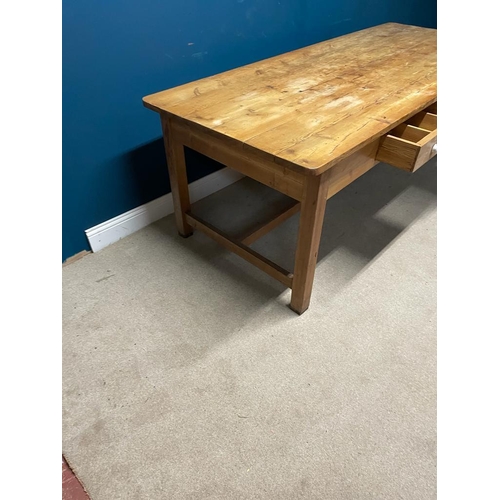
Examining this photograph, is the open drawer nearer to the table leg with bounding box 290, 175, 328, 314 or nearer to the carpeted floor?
the table leg with bounding box 290, 175, 328, 314

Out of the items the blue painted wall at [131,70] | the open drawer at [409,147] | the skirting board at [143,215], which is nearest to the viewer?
the open drawer at [409,147]

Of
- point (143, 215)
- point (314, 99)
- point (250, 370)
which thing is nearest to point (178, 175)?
point (143, 215)

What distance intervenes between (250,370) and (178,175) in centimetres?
77

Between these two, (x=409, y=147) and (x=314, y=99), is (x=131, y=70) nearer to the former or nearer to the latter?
(x=314, y=99)

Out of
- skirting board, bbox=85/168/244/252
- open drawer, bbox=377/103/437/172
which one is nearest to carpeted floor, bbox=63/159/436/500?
skirting board, bbox=85/168/244/252

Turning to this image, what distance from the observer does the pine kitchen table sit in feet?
3.43

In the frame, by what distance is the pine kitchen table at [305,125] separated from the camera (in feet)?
3.43

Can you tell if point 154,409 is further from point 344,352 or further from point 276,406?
point 344,352

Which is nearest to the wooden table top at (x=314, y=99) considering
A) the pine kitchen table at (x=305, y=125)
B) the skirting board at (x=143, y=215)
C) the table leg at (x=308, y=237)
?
the pine kitchen table at (x=305, y=125)

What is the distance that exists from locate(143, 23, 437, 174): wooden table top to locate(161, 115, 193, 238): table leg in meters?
0.13

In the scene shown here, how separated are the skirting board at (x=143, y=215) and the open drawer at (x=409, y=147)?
947 mm

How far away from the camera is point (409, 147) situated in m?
1.10

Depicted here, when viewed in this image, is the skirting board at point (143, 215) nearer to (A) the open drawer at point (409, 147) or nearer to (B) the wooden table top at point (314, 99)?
(B) the wooden table top at point (314, 99)
